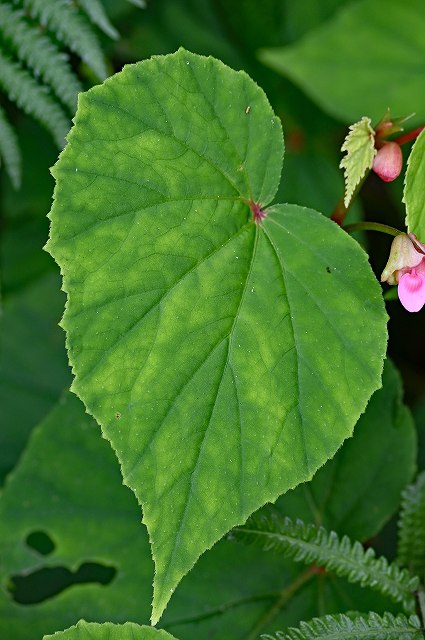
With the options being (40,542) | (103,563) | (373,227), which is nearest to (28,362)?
(40,542)

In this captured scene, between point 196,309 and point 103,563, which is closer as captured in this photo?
point 196,309

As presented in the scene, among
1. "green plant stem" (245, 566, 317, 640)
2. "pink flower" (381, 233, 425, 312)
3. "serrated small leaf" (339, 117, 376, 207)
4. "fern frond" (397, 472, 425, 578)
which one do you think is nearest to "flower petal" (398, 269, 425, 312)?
"pink flower" (381, 233, 425, 312)

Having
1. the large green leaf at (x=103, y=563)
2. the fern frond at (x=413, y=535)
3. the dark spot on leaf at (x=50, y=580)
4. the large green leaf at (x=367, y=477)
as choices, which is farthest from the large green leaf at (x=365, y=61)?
the dark spot on leaf at (x=50, y=580)

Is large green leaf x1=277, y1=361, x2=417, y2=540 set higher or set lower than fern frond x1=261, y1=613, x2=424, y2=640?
lower

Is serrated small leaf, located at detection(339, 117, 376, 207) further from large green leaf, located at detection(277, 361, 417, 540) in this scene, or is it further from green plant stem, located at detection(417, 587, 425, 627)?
green plant stem, located at detection(417, 587, 425, 627)

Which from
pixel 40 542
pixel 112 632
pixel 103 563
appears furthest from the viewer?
pixel 40 542

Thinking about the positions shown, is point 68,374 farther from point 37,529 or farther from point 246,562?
point 246,562

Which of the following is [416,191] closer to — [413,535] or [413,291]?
[413,291]
